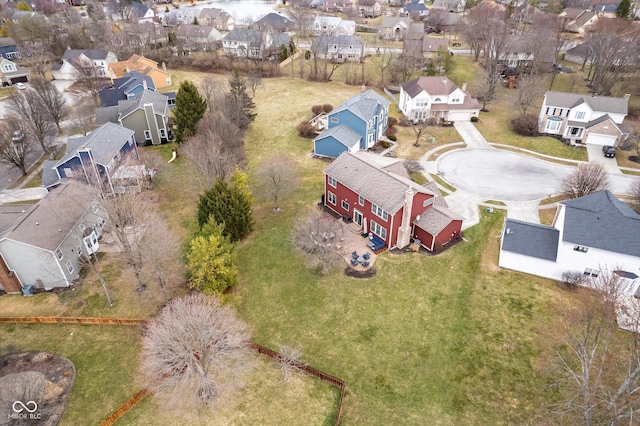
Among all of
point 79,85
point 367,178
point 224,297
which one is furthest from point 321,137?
point 79,85

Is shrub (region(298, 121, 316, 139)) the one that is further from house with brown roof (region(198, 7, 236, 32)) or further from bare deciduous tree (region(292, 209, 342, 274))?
house with brown roof (region(198, 7, 236, 32))

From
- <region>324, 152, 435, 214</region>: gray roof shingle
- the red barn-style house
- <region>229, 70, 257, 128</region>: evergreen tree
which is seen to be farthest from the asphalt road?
<region>229, 70, 257, 128</region>: evergreen tree

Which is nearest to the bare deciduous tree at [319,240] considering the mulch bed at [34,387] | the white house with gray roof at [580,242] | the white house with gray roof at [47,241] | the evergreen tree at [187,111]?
the white house with gray roof at [580,242]

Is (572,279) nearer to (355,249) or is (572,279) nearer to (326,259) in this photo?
(355,249)

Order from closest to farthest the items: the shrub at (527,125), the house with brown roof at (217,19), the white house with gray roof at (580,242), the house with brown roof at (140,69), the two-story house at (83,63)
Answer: the white house with gray roof at (580,242), the shrub at (527,125), the house with brown roof at (140,69), the two-story house at (83,63), the house with brown roof at (217,19)

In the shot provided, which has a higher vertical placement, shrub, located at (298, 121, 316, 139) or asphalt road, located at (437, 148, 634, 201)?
shrub, located at (298, 121, 316, 139)

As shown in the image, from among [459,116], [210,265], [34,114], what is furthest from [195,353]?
[459,116]

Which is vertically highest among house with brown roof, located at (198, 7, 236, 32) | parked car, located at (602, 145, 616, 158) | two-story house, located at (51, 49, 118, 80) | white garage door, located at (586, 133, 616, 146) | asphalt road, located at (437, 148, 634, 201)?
house with brown roof, located at (198, 7, 236, 32)

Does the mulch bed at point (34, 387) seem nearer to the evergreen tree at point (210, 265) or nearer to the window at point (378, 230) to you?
the evergreen tree at point (210, 265)
